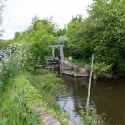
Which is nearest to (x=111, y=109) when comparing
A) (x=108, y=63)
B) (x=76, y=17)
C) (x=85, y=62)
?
(x=108, y=63)

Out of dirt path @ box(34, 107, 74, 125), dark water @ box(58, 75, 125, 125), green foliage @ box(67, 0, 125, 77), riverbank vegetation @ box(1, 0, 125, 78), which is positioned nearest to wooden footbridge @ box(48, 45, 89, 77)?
dark water @ box(58, 75, 125, 125)

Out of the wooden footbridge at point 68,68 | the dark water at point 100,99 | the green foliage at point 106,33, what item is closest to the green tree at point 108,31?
the green foliage at point 106,33

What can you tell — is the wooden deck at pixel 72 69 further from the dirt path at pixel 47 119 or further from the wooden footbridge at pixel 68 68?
the dirt path at pixel 47 119

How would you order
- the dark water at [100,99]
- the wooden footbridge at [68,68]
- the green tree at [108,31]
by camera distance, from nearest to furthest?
1. the dark water at [100,99]
2. the green tree at [108,31]
3. the wooden footbridge at [68,68]

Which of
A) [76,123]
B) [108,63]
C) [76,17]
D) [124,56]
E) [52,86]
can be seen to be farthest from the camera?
[76,17]

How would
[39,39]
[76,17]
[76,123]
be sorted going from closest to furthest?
[76,123], [39,39], [76,17]

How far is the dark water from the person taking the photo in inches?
414

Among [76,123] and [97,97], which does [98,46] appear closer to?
[97,97]

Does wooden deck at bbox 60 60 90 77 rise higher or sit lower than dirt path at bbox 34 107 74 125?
lower

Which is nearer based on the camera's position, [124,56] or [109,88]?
[109,88]

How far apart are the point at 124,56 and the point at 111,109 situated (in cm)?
960

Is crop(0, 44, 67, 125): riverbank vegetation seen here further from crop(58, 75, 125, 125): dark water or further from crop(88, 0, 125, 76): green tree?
crop(88, 0, 125, 76): green tree

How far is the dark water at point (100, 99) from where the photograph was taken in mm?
10516

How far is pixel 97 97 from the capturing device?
539 inches
